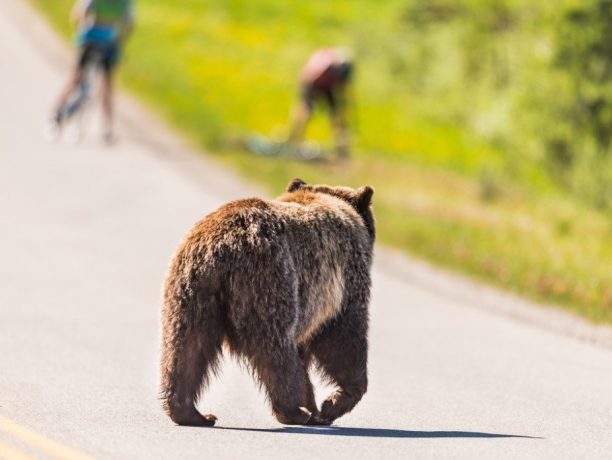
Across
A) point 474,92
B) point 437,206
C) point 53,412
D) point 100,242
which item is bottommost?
point 53,412

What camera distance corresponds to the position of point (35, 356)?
9359 mm

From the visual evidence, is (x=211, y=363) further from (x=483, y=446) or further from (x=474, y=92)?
(x=474, y=92)

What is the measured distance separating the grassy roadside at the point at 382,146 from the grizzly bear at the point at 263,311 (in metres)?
5.50

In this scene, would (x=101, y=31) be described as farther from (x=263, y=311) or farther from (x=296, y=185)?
(x=263, y=311)

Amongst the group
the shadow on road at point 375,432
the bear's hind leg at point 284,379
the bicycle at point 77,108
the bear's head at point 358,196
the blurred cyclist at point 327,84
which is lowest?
the shadow on road at point 375,432

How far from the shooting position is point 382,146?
30.5 metres

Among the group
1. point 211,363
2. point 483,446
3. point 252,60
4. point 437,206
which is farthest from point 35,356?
point 252,60

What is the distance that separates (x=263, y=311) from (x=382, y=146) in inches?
934

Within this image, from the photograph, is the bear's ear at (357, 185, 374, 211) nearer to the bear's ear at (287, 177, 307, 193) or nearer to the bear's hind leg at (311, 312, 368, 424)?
the bear's ear at (287, 177, 307, 193)

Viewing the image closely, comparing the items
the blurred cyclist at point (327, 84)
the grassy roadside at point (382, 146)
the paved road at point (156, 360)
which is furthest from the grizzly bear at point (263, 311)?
the blurred cyclist at point (327, 84)

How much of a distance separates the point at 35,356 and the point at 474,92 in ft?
73.4

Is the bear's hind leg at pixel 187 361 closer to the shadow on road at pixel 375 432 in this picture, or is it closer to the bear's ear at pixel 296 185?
the shadow on road at pixel 375 432

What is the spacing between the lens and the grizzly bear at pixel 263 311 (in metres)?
6.93

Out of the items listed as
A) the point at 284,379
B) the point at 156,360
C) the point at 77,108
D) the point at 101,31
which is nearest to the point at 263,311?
the point at 284,379
